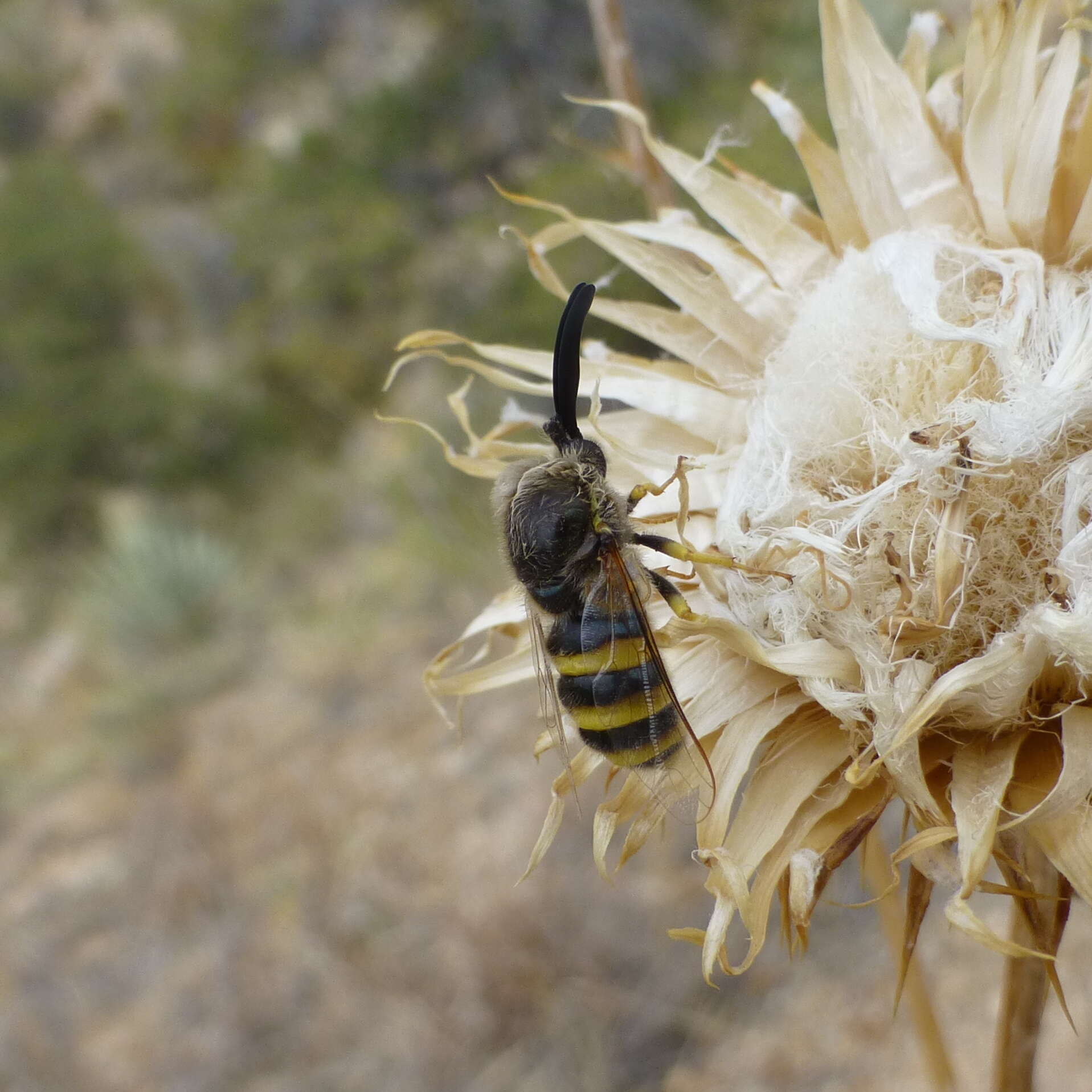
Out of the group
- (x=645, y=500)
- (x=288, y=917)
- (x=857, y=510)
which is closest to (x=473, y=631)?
(x=645, y=500)

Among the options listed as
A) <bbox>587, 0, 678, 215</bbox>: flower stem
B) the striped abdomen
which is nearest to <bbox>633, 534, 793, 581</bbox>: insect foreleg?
the striped abdomen

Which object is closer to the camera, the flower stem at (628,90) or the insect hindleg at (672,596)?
the insect hindleg at (672,596)

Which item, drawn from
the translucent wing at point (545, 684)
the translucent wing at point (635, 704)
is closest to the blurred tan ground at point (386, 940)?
the translucent wing at point (545, 684)

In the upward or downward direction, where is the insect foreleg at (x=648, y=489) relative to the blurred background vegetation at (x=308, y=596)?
upward

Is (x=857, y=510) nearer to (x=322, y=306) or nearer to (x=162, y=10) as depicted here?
(x=322, y=306)

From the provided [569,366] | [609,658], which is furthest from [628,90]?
[609,658]

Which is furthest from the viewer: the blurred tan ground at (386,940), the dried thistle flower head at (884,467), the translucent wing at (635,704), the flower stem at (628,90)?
the blurred tan ground at (386,940)

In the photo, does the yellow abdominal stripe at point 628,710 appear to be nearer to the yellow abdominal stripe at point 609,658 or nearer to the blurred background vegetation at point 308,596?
the yellow abdominal stripe at point 609,658

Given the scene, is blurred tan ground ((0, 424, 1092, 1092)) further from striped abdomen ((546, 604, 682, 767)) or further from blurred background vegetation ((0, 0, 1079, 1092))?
striped abdomen ((546, 604, 682, 767))

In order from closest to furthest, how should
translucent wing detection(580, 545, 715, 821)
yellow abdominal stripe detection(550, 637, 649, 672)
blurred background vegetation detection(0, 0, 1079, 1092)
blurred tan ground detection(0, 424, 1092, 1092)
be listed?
translucent wing detection(580, 545, 715, 821) → yellow abdominal stripe detection(550, 637, 649, 672) → blurred tan ground detection(0, 424, 1092, 1092) → blurred background vegetation detection(0, 0, 1079, 1092)
